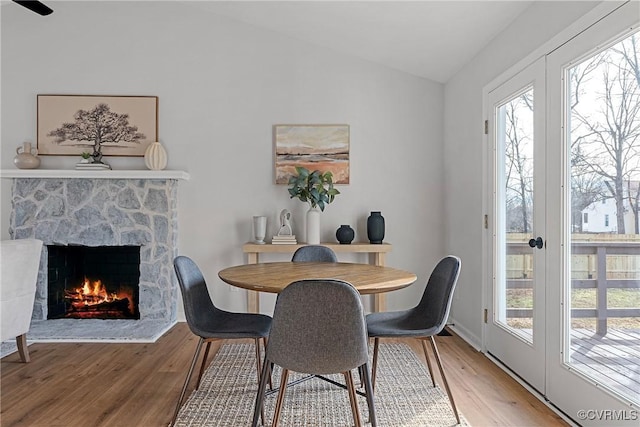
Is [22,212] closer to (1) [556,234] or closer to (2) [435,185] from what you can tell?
(2) [435,185]

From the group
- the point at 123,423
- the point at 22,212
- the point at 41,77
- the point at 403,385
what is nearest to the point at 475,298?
the point at 403,385

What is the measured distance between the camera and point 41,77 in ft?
14.4

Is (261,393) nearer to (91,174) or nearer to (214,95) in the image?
(91,174)

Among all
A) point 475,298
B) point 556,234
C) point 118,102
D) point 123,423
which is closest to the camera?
point 123,423

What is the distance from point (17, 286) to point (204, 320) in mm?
1520

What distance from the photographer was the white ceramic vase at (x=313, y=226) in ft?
13.8

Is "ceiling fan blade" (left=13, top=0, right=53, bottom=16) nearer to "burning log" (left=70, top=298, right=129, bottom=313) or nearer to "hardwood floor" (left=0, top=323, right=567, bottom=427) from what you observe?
"hardwood floor" (left=0, top=323, right=567, bottom=427)

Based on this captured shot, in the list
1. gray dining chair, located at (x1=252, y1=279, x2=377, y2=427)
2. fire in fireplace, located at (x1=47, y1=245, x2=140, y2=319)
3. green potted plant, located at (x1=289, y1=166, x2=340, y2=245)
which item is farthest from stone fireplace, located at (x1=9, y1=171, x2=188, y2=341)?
gray dining chair, located at (x1=252, y1=279, x2=377, y2=427)

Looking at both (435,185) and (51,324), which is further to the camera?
(435,185)

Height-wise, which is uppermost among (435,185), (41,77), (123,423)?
(41,77)

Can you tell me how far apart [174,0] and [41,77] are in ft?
5.07

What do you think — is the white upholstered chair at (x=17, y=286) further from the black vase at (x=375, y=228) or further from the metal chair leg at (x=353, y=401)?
the black vase at (x=375, y=228)

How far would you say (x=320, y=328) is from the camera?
173 centimetres

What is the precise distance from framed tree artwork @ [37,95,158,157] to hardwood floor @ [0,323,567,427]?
6.33ft
